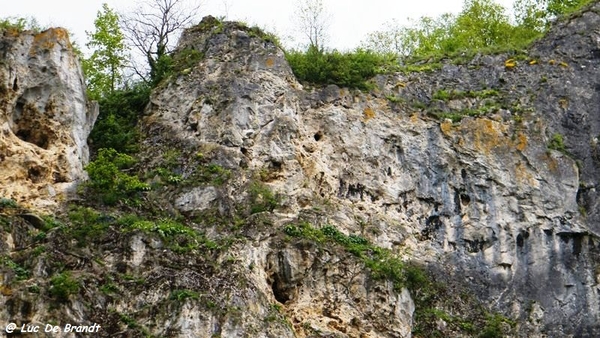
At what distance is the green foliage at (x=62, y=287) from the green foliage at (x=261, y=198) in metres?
5.83

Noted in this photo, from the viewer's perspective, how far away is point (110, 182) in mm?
24203

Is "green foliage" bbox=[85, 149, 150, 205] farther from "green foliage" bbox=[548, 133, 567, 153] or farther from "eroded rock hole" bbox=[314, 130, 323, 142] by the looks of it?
"green foliage" bbox=[548, 133, 567, 153]

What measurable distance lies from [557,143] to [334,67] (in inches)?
279

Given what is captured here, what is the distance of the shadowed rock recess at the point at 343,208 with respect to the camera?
21.2m

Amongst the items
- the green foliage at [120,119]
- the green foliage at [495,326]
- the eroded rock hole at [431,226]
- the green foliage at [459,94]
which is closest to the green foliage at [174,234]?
the green foliage at [120,119]

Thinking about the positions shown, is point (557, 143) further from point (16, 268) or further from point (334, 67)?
point (16, 268)

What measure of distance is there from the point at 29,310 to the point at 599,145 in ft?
58.9

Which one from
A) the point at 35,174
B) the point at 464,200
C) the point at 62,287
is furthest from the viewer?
the point at 464,200

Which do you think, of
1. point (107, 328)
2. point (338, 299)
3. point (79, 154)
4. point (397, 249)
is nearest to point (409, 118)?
point (397, 249)

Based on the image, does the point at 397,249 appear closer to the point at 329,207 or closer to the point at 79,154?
the point at 329,207

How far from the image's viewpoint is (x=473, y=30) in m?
39.3

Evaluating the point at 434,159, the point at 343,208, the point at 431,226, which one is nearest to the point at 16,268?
the point at 343,208

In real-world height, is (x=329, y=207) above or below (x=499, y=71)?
below

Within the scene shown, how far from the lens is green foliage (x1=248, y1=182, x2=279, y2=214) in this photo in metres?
24.8
